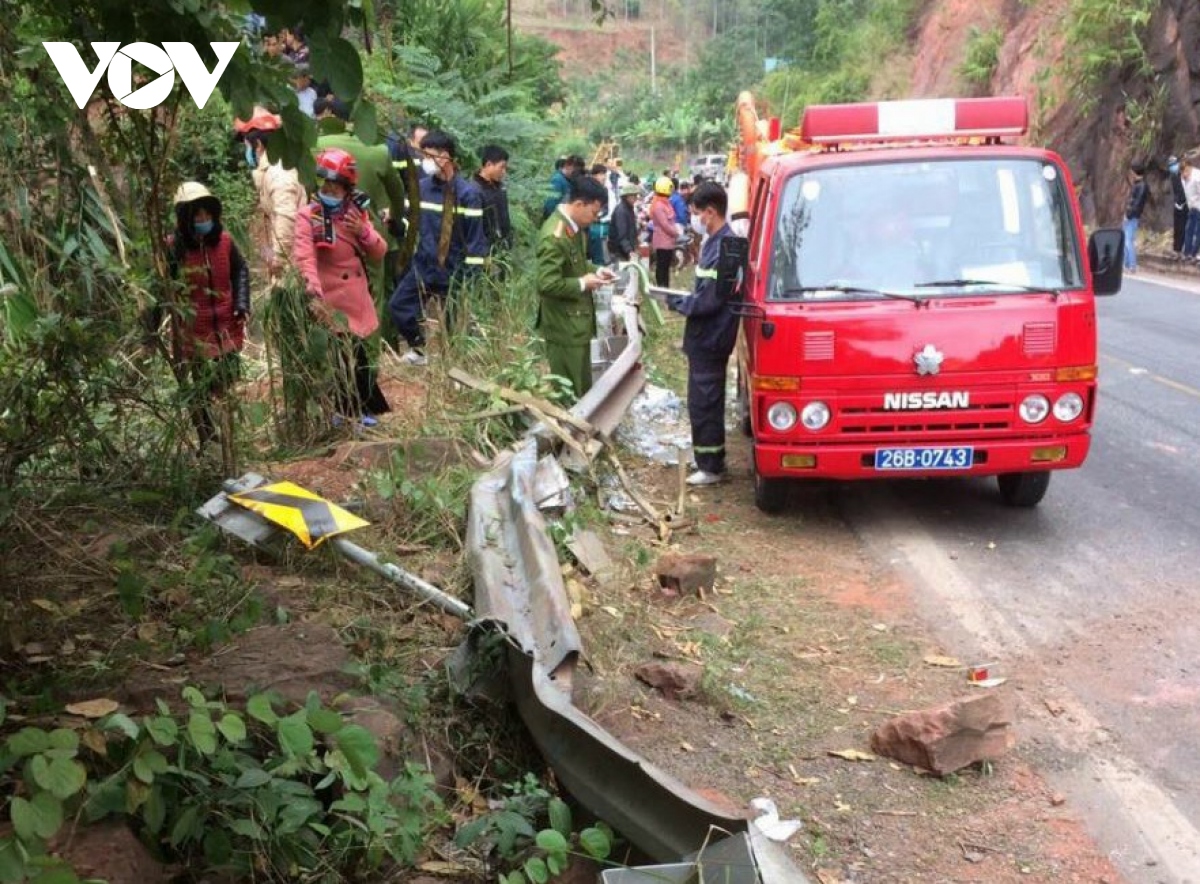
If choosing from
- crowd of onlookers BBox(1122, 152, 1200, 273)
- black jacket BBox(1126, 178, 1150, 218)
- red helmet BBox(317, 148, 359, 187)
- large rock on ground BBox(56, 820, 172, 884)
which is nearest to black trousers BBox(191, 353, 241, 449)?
red helmet BBox(317, 148, 359, 187)

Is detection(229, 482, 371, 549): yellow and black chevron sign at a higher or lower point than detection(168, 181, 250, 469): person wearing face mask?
lower

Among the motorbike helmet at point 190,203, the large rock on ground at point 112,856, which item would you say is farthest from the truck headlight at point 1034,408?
the large rock on ground at point 112,856

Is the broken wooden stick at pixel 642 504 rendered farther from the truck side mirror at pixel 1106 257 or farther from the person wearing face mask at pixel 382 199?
the truck side mirror at pixel 1106 257

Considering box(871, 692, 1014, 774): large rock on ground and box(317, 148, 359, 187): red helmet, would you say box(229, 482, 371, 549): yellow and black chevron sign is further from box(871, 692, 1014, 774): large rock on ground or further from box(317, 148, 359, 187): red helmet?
box(317, 148, 359, 187): red helmet

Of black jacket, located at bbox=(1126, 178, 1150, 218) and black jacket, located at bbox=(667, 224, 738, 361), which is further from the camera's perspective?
black jacket, located at bbox=(1126, 178, 1150, 218)

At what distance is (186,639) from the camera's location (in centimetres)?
425

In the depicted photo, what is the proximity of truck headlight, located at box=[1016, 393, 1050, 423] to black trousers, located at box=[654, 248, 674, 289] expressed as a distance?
1204 cm

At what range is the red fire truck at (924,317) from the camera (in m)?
6.91

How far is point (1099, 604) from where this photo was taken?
241 inches

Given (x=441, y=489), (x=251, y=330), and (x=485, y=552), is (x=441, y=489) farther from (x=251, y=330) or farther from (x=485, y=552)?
(x=251, y=330)

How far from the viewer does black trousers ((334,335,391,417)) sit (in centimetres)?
693

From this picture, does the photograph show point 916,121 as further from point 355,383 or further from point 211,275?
point 211,275

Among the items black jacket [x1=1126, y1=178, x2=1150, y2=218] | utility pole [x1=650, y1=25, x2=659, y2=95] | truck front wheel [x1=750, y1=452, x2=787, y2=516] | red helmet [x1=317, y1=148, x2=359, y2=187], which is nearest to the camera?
red helmet [x1=317, y1=148, x2=359, y2=187]

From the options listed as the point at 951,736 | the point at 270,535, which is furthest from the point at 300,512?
the point at 951,736
